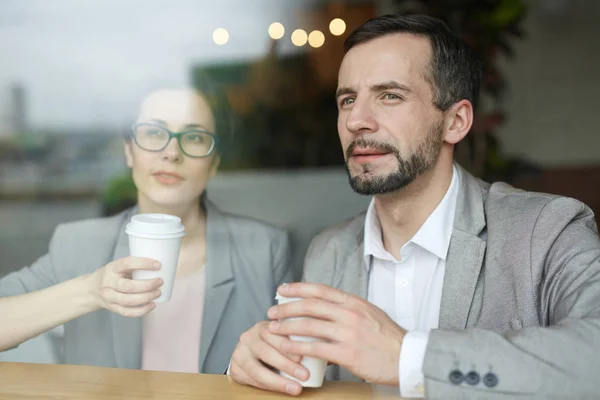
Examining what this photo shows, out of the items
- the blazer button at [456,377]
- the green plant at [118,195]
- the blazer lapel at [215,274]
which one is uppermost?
the green plant at [118,195]

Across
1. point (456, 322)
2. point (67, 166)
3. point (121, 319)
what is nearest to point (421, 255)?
point (456, 322)

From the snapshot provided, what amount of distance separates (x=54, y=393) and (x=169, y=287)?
406 millimetres

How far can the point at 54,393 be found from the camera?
1.33 meters

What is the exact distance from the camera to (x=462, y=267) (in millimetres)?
1682

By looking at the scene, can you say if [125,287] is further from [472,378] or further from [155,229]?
[472,378]

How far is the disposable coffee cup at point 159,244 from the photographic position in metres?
1.56

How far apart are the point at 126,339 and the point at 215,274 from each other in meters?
0.35

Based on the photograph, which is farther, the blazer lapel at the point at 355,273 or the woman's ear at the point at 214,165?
the woman's ear at the point at 214,165

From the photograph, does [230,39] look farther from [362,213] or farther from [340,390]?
[340,390]

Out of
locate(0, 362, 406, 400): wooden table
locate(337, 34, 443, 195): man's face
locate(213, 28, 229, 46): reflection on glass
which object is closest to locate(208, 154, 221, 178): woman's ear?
locate(213, 28, 229, 46): reflection on glass

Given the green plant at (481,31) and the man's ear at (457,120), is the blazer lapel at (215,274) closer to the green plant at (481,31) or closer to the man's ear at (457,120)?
the man's ear at (457,120)

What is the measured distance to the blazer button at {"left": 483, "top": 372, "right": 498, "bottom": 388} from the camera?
117cm

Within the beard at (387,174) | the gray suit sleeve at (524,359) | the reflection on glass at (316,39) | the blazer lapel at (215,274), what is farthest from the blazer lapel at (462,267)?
the reflection on glass at (316,39)

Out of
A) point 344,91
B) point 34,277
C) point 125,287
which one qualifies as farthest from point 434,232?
point 34,277
